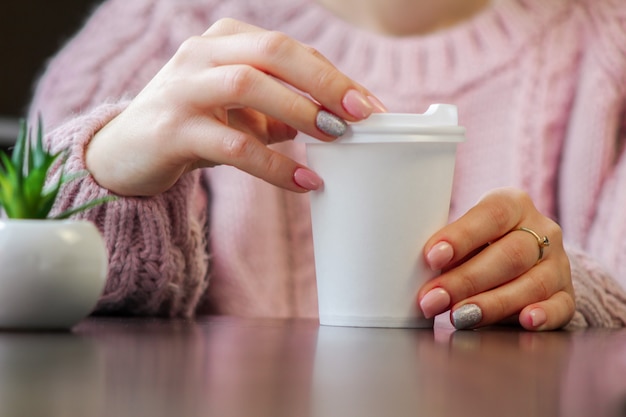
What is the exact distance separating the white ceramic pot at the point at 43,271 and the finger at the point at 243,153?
17 cm

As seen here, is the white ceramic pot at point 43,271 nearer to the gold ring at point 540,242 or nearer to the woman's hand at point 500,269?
the woman's hand at point 500,269

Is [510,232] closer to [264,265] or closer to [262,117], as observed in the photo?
[262,117]

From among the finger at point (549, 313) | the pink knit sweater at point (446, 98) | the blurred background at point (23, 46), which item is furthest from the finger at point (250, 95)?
the blurred background at point (23, 46)

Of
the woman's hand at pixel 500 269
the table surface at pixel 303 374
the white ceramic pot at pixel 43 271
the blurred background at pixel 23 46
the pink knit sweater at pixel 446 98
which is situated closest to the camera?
the table surface at pixel 303 374

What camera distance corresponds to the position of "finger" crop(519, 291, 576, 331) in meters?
0.80

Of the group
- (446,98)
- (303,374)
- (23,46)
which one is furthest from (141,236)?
(23,46)

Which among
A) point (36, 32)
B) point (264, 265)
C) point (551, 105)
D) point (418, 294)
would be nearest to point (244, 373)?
point (418, 294)

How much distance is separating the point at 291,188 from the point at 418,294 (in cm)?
13

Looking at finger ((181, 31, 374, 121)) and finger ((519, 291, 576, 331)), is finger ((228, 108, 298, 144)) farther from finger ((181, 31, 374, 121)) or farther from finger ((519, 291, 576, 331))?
finger ((519, 291, 576, 331))

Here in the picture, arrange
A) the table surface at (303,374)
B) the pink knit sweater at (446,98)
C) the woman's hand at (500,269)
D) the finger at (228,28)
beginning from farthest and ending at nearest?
the pink knit sweater at (446,98)
the finger at (228,28)
the woman's hand at (500,269)
the table surface at (303,374)

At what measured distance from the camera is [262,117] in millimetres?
901

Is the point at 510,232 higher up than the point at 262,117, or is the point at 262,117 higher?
the point at 262,117

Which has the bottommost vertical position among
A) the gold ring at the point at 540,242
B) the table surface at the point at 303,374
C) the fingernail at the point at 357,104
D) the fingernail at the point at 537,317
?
the table surface at the point at 303,374

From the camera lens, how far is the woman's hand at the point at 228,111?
27.9 inches
